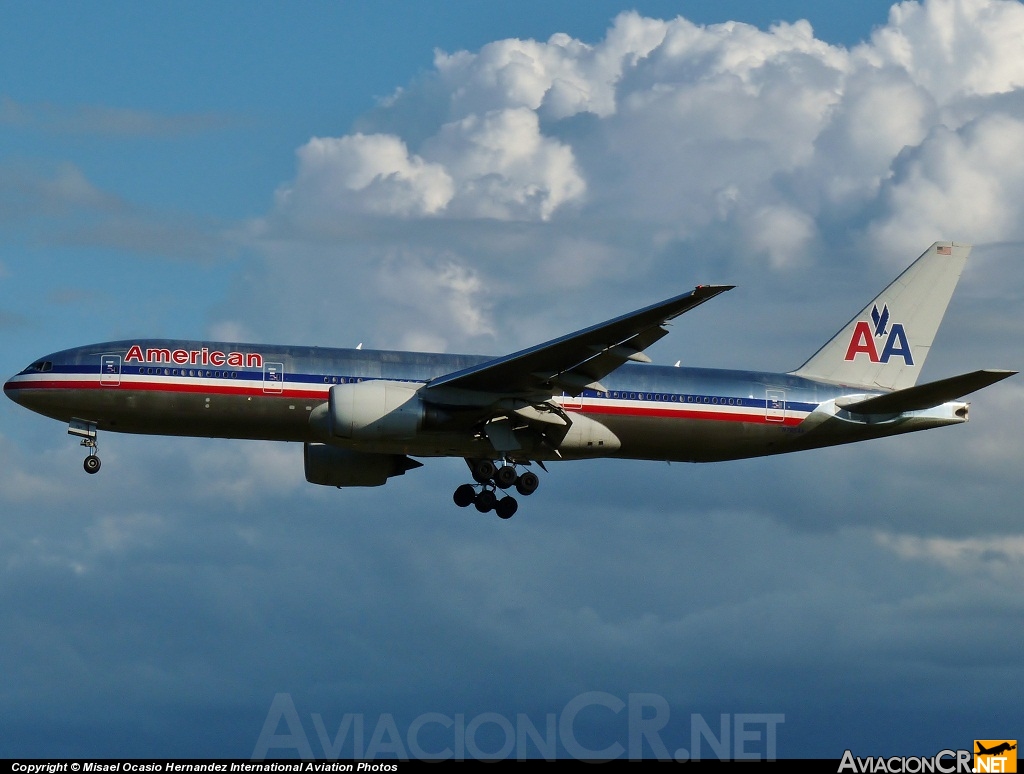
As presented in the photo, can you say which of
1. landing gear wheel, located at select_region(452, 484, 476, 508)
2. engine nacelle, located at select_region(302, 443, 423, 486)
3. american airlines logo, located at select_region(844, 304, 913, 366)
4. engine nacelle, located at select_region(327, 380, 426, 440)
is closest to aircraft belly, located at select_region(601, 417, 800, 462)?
american airlines logo, located at select_region(844, 304, 913, 366)

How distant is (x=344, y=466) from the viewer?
49688 millimetres

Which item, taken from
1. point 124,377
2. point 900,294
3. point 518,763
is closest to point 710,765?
point 518,763

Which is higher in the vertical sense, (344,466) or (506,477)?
(344,466)

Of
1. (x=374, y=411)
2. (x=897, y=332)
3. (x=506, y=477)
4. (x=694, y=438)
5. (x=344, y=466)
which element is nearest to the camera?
(x=374, y=411)

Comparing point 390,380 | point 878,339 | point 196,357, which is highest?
point 878,339

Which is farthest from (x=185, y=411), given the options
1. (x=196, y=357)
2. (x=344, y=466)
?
(x=344, y=466)

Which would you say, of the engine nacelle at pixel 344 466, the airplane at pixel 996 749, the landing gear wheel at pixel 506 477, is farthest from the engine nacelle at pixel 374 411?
the airplane at pixel 996 749

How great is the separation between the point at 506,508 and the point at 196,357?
10.6 metres

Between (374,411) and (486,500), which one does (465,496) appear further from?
(374,411)

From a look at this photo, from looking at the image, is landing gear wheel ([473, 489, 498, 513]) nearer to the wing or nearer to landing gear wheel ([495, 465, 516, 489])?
landing gear wheel ([495, 465, 516, 489])

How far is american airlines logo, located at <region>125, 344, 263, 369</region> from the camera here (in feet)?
146

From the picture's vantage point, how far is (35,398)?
148 feet

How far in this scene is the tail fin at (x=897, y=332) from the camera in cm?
5016

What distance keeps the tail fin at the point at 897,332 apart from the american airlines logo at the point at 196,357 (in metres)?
17.6
